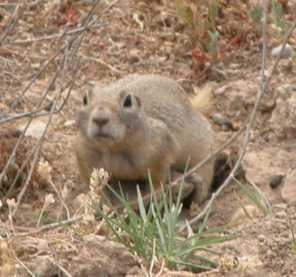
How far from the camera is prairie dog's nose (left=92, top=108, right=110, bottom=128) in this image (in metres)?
6.21

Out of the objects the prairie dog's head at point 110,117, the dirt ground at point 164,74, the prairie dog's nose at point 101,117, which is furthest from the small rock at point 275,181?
the prairie dog's nose at point 101,117

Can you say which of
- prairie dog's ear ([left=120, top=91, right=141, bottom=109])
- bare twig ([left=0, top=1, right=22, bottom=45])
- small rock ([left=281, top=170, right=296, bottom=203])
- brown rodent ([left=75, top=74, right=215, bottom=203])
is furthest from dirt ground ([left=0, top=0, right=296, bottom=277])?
prairie dog's ear ([left=120, top=91, right=141, bottom=109])

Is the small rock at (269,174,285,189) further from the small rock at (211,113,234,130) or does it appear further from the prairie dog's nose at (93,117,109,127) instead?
the prairie dog's nose at (93,117,109,127)

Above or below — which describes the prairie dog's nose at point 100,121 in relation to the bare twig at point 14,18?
below

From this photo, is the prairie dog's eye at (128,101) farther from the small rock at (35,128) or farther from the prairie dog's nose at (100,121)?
the small rock at (35,128)

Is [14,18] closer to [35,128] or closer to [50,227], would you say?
[50,227]

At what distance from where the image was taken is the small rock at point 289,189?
21.1ft

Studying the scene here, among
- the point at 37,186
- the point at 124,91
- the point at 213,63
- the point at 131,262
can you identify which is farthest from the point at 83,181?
the point at 131,262

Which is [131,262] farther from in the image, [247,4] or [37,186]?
[247,4]

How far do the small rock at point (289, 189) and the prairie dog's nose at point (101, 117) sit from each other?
1.16 m

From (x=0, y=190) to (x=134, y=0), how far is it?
2.70m

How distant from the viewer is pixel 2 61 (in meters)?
6.85

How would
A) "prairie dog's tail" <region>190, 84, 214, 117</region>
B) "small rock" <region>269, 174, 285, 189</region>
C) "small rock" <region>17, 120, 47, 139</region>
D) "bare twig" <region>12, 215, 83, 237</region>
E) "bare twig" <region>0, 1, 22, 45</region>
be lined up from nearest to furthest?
"bare twig" <region>12, 215, 83, 237</region> → "bare twig" <region>0, 1, 22, 45</region> → "small rock" <region>269, 174, 285, 189</region> → "small rock" <region>17, 120, 47, 139</region> → "prairie dog's tail" <region>190, 84, 214, 117</region>

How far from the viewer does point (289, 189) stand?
6.52m
